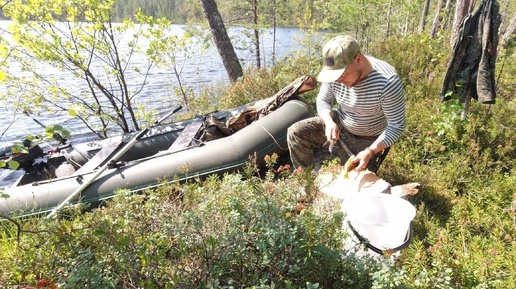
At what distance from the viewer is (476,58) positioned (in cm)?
333

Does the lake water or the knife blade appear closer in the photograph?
the knife blade

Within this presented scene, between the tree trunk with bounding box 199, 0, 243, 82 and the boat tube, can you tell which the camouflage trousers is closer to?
the boat tube

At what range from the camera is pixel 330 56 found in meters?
2.40

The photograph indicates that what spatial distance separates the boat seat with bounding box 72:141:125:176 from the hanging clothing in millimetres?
3982

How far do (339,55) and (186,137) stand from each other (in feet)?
7.95

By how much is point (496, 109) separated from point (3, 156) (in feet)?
19.5

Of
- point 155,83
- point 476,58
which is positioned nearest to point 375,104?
point 476,58

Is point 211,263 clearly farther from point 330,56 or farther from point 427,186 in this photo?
point 427,186

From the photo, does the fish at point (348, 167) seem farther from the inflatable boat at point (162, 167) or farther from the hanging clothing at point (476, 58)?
the hanging clothing at point (476, 58)

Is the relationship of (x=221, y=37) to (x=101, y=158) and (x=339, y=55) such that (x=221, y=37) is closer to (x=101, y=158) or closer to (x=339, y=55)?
(x=101, y=158)

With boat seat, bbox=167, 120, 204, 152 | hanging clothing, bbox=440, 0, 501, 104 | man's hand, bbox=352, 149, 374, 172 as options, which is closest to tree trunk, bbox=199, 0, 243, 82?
boat seat, bbox=167, 120, 204, 152

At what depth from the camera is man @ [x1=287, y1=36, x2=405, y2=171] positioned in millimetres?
2387

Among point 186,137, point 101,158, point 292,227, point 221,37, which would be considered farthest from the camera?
point 221,37

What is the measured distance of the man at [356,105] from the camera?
7.83ft
